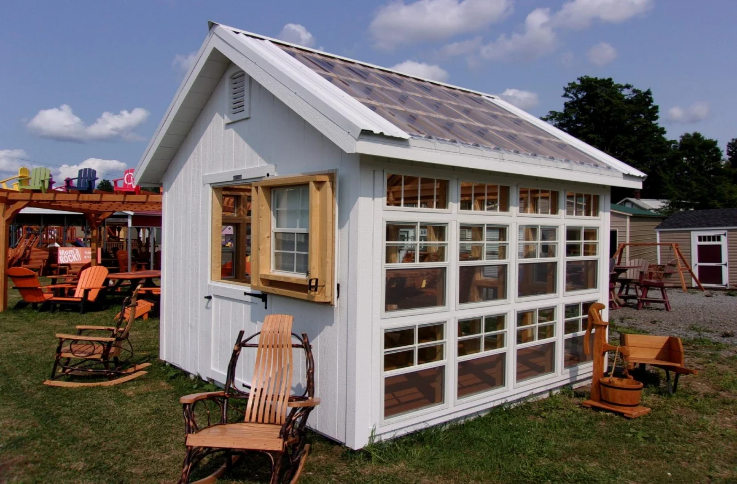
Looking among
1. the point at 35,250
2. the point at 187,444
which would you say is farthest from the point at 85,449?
the point at 35,250

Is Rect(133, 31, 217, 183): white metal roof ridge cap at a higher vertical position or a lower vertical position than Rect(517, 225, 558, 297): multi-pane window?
higher

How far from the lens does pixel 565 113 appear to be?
149 feet

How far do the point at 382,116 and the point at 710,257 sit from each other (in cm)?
2008

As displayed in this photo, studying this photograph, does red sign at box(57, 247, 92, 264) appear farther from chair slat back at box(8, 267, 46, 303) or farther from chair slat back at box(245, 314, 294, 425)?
chair slat back at box(245, 314, 294, 425)

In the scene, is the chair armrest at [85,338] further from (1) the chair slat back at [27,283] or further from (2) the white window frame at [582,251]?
(1) the chair slat back at [27,283]

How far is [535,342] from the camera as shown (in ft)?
20.3

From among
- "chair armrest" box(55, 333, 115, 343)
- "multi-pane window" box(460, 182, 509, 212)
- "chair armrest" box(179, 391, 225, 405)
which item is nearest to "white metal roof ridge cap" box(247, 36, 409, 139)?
"multi-pane window" box(460, 182, 509, 212)

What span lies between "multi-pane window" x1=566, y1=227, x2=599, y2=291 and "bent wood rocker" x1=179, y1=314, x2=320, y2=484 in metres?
3.65

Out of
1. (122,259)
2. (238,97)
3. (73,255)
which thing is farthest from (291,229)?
(122,259)

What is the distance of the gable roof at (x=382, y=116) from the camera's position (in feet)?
14.5

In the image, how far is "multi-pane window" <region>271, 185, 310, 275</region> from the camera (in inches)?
197

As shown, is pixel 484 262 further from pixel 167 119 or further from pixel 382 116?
pixel 167 119

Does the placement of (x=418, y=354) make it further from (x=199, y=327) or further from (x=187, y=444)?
(x=199, y=327)

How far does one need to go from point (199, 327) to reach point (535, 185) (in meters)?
4.27
